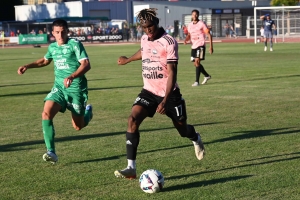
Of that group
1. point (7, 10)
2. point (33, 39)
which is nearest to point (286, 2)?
point (33, 39)

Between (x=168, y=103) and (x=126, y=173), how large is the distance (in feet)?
3.44

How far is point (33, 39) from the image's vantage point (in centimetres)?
7131

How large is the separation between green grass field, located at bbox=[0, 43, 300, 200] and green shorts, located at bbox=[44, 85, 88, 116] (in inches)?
26.1

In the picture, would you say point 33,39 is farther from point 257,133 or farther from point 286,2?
point 257,133

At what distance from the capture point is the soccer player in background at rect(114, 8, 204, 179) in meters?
7.49

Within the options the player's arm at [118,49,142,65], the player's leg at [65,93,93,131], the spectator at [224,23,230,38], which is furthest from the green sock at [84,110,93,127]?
the spectator at [224,23,230,38]

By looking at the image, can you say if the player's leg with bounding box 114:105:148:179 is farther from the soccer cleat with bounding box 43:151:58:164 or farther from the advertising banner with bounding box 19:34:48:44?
the advertising banner with bounding box 19:34:48:44

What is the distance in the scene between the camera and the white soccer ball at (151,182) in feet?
22.5

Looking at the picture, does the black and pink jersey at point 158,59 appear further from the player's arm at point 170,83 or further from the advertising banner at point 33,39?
the advertising banner at point 33,39

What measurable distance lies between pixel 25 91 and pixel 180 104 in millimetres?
12124

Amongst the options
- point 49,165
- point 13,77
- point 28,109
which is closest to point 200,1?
point 13,77

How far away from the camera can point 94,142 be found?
1023 centimetres

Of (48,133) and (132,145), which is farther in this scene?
Answer: (48,133)

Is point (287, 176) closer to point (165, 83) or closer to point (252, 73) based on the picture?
point (165, 83)
